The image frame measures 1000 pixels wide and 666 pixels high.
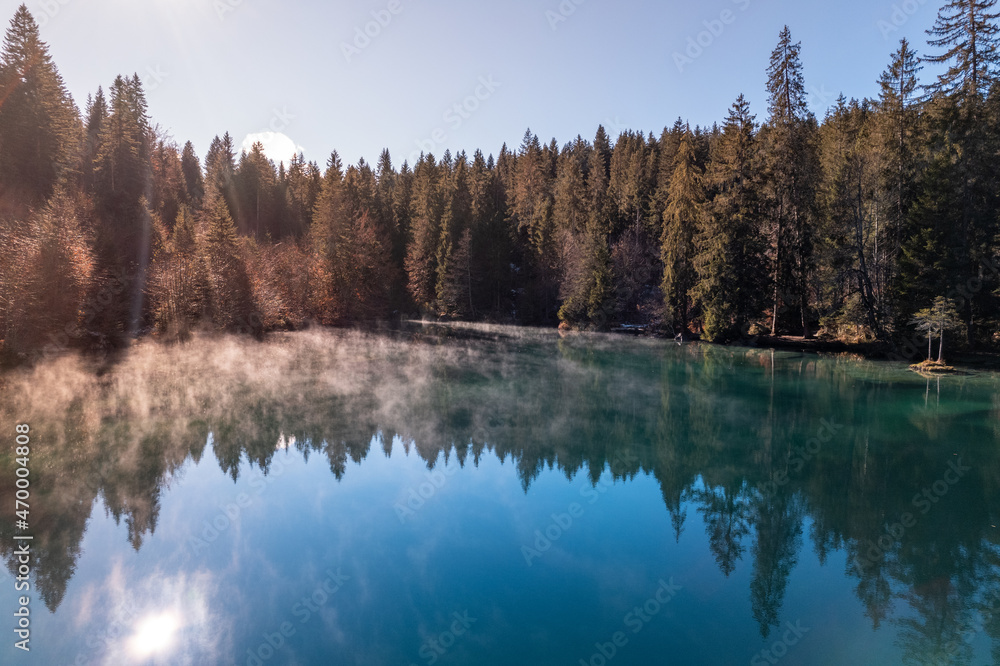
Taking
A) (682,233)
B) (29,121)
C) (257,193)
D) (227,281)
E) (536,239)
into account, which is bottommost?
(227,281)

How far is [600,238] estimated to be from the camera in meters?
50.1

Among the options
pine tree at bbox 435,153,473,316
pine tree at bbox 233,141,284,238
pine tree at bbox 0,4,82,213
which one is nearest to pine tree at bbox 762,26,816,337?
pine tree at bbox 435,153,473,316

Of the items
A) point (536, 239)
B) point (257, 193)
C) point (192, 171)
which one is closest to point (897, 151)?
point (536, 239)

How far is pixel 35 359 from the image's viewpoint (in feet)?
83.2

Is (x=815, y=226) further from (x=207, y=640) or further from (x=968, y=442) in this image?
(x=207, y=640)

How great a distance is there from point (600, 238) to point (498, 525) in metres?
42.5

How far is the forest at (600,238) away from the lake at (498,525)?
12191 mm

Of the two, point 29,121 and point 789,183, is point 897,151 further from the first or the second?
point 29,121

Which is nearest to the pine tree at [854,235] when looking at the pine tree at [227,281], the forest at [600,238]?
the forest at [600,238]

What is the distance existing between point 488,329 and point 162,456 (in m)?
40.2

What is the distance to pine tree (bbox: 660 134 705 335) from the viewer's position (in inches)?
1722

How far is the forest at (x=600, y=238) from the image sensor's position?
31000 mm

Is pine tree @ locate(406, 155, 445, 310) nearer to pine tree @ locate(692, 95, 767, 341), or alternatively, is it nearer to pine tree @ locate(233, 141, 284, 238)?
pine tree @ locate(233, 141, 284, 238)

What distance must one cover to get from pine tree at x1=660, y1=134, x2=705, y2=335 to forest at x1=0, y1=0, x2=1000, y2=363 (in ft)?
0.60
